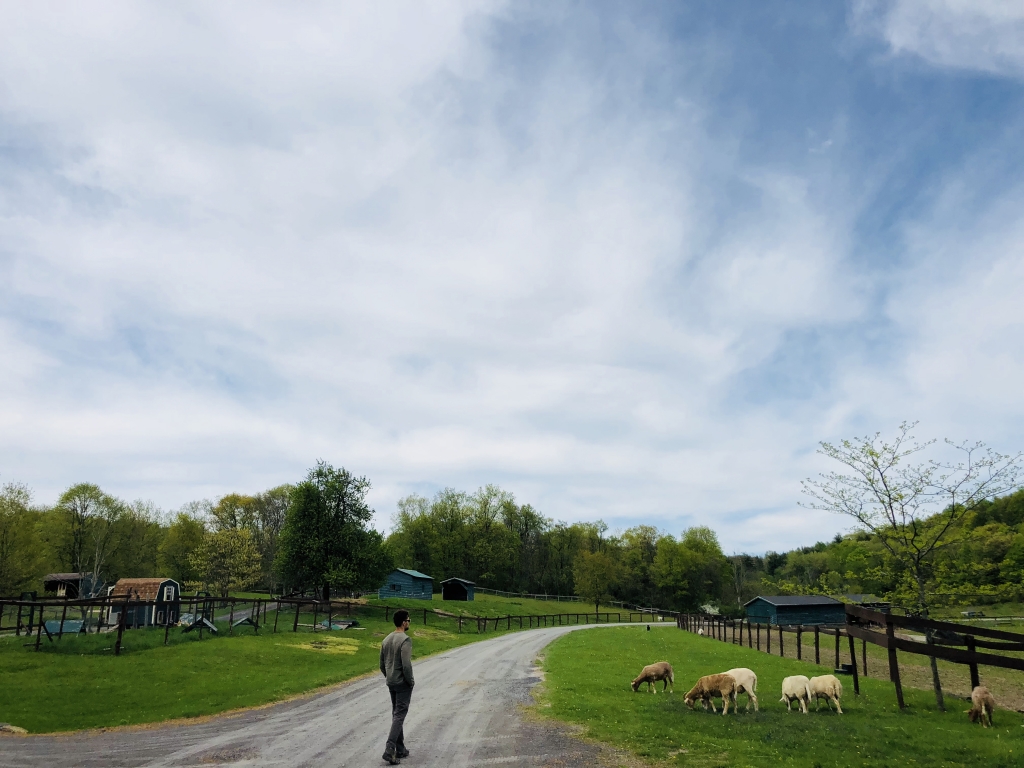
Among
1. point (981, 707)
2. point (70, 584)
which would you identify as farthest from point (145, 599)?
point (981, 707)

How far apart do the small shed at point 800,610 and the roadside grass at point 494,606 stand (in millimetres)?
19862

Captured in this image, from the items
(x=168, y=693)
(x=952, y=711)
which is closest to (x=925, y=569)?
(x=952, y=711)

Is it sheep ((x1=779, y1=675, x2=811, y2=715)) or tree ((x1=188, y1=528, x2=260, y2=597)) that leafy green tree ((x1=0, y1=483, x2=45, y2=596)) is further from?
sheep ((x1=779, y1=675, x2=811, y2=715))

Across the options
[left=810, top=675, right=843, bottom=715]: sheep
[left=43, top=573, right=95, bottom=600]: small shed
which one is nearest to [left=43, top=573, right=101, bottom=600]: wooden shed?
[left=43, top=573, right=95, bottom=600]: small shed

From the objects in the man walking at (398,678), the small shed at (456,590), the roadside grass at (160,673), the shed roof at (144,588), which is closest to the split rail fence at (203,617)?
the shed roof at (144,588)

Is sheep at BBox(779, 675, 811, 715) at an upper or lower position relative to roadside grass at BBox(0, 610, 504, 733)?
upper

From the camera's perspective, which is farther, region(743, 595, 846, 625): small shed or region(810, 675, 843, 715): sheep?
region(743, 595, 846, 625): small shed

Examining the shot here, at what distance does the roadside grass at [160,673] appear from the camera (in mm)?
16719

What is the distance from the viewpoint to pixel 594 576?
10238 cm

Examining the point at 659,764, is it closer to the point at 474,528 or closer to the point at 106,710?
the point at 106,710

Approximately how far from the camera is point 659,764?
33.2 ft

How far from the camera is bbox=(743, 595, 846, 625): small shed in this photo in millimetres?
80875

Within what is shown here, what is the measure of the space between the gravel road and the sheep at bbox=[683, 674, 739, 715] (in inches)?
178

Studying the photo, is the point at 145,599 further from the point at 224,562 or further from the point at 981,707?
the point at 981,707
